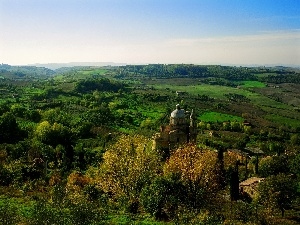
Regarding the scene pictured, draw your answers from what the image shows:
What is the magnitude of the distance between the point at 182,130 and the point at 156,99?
105 m

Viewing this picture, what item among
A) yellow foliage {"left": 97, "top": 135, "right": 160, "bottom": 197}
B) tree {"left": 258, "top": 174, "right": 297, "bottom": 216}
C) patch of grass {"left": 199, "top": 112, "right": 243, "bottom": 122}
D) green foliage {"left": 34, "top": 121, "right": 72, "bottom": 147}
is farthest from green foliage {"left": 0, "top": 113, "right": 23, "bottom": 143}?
patch of grass {"left": 199, "top": 112, "right": 243, "bottom": 122}

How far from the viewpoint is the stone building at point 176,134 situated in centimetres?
6188

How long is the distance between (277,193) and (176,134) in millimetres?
20965

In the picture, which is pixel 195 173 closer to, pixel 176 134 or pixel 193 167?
pixel 193 167

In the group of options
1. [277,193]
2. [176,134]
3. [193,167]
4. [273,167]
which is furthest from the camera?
[273,167]

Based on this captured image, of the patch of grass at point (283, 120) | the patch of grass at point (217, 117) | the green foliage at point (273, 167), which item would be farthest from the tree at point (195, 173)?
the patch of grass at point (283, 120)

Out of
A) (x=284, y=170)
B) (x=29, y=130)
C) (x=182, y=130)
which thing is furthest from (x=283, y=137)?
(x=29, y=130)

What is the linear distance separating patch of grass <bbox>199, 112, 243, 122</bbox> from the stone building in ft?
222

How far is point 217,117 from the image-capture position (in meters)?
136

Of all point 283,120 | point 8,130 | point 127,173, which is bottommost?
point 283,120

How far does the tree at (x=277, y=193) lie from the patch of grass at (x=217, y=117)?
83.4m

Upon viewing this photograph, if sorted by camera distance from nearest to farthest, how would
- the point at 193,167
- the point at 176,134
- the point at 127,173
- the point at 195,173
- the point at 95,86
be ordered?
the point at 127,173 → the point at 195,173 → the point at 193,167 → the point at 176,134 → the point at 95,86

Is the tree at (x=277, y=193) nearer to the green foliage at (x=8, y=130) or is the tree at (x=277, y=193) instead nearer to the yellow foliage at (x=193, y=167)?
the yellow foliage at (x=193, y=167)

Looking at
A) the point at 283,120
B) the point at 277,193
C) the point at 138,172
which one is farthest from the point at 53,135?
the point at 283,120
